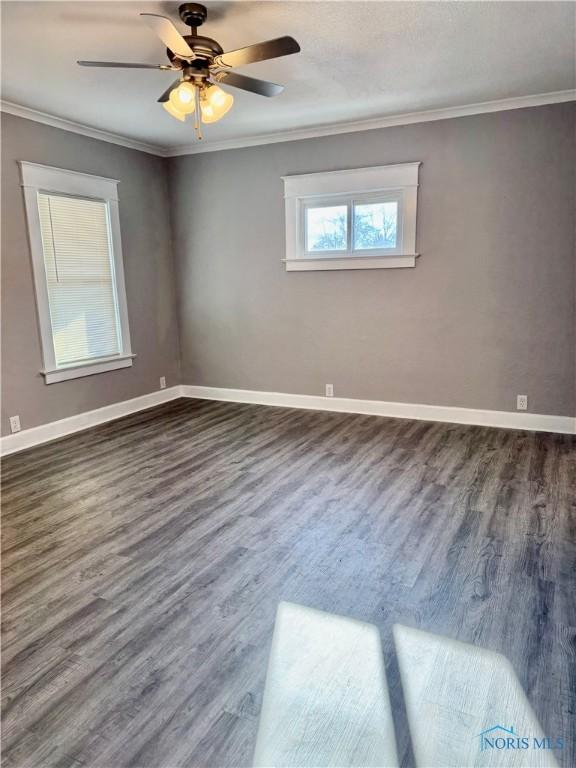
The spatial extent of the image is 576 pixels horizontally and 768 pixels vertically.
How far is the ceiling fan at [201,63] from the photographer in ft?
7.38

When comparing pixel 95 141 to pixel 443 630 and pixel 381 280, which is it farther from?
pixel 443 630

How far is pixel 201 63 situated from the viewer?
2.51m

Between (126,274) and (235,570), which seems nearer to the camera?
(235,570)

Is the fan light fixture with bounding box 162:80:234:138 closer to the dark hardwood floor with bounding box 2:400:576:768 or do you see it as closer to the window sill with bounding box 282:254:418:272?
the window sill with bounding box 282:254:418:272

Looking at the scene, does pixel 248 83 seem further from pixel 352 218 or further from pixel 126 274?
pixel 126 274

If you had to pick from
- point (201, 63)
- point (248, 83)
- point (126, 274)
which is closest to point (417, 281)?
point (248, 83)

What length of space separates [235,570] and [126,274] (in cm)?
368

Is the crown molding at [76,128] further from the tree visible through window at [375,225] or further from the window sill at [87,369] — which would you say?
the tree visible through window at [375,225]

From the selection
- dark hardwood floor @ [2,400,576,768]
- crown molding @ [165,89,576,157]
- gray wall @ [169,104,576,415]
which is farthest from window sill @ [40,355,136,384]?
crown molding @ [165,89,576,157]

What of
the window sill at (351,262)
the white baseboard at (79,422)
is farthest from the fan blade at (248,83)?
the white baseboard at (79,422)

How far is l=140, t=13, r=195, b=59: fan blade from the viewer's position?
1985 mm

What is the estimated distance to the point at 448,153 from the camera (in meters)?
4.24

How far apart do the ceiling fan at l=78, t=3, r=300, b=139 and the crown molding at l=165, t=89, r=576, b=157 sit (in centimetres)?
202

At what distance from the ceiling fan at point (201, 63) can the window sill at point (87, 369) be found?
2570mm
